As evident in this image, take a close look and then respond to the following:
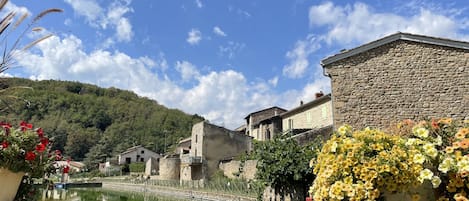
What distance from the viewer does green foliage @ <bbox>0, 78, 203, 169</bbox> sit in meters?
82.0

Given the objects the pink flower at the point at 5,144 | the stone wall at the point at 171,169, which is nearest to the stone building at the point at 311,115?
the stone wall at the point at 171,169

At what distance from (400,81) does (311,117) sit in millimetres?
9747

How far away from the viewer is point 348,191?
9.57 ft

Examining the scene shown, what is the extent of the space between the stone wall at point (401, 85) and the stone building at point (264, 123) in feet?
45.6

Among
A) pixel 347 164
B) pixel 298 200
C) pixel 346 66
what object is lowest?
pixel 298 200

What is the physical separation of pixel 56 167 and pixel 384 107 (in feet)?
40.8

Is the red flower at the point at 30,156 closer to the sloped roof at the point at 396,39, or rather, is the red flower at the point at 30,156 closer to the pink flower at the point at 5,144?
the pink flower at the point at 5,144

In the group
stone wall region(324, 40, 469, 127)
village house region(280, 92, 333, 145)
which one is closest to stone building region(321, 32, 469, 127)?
stone wall region(324, 40, 469, 127)

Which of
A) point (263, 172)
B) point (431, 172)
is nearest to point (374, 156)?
point (431, 172)

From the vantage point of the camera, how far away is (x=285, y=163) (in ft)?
16.5

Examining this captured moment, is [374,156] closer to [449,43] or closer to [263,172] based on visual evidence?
[263,172]

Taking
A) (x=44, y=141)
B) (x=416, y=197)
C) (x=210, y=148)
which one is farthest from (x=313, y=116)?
(x=44, y=141)

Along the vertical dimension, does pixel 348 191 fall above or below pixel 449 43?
below

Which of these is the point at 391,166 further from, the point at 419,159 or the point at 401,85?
the point at 401,85
